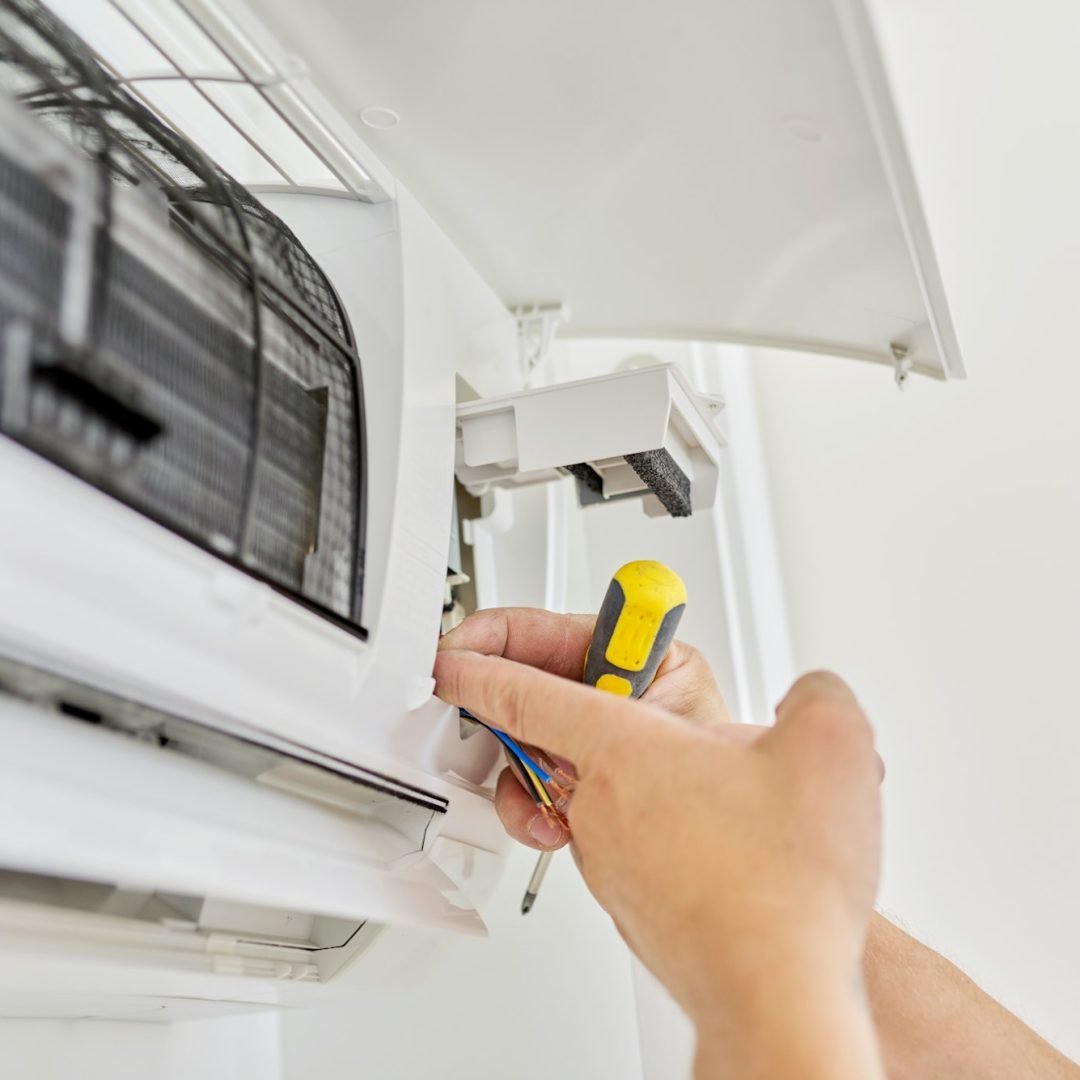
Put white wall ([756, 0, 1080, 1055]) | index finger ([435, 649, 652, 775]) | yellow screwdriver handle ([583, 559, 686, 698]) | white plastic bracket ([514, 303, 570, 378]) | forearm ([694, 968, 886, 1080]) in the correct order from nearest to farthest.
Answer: forearm ([694, 968, 886, 1080]) → index finger ([435, 649, 652, 775]) → yellow screwdriver handle ([583, 559, 686, 698]) → white plastic bracket ([514, 303, 570, 378]) → white wall ([756, 0, 1080, 1055])

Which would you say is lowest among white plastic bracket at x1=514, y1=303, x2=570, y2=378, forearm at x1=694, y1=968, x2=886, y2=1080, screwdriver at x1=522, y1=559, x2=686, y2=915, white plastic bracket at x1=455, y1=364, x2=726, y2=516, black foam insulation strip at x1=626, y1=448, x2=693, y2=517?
forearm at x1=694, y1=968, x2=886, y2=1080

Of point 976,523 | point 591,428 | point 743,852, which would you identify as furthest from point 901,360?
point 743,852

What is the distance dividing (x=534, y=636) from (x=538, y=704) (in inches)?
7.5

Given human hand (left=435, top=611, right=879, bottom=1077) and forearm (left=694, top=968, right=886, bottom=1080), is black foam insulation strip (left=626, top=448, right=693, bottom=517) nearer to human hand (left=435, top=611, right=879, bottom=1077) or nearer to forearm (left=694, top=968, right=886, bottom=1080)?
human hand (left=435, top=611, right=879, bottom=1077)

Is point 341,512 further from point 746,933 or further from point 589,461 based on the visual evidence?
point 746,933

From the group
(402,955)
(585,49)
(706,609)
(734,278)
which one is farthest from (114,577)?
(706,609)

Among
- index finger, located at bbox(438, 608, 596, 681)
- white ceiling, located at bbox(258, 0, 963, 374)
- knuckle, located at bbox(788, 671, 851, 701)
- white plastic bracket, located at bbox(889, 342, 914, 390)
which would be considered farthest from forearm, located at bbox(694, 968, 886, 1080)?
white plastic bracket, located at bbox(889, 342, 914, 390)

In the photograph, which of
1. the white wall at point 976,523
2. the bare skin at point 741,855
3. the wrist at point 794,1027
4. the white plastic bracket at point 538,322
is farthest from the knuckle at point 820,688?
the white wall at point 976,523

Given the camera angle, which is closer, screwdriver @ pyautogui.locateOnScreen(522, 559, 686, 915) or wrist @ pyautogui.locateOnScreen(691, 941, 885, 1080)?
wrist @ pyautogui.locateOnScreen(691, 941, 885, 1080)

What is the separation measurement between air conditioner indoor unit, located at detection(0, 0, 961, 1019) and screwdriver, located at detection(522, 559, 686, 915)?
0.33 feet

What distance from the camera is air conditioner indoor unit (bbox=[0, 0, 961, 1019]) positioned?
1.49 feet

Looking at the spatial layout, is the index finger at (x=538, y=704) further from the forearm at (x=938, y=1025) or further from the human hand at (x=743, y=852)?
the forearm at (x=938, y=1025)

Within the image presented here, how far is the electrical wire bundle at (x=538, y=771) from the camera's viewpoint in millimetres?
716

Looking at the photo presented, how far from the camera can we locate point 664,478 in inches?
31.9
